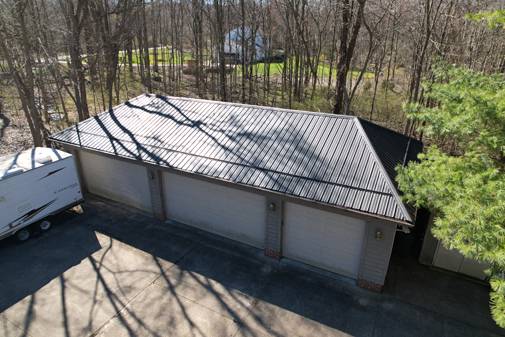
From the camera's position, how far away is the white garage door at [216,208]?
991 cm

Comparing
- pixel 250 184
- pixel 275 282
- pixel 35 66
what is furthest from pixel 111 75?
pixel 275 282

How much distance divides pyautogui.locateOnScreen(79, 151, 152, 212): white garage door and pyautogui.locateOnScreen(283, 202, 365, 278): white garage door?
5427 millimetres

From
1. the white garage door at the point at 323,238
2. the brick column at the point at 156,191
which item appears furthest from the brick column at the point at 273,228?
the brick column at the point at 156,191

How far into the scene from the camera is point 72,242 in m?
10.6

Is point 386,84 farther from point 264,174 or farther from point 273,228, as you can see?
point 273,228

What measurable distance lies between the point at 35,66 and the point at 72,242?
12113mm

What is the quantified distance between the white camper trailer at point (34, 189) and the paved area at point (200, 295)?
2.55 ft

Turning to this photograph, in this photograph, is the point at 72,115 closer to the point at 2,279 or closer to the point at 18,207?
the point at 18,207

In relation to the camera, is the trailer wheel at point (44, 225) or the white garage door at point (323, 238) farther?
the trailer wheel at point (44, 225)

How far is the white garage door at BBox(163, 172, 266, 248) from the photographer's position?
991 cm

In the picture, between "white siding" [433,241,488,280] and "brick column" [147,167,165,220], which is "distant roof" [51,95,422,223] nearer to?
"brick column" [147,167,165,220]

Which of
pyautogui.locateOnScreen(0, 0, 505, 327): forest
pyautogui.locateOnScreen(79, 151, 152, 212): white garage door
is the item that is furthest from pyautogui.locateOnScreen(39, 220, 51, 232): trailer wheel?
pyautogui.locateOnScreen(0, 0, 505, 327): forest

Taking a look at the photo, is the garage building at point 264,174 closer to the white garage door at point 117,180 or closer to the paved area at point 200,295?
the white garage door at point 117,180

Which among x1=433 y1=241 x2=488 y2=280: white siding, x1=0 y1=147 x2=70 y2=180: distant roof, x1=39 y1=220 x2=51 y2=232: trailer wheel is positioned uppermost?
x1=0 y1=147 x2=70 y2=180: distant roof
